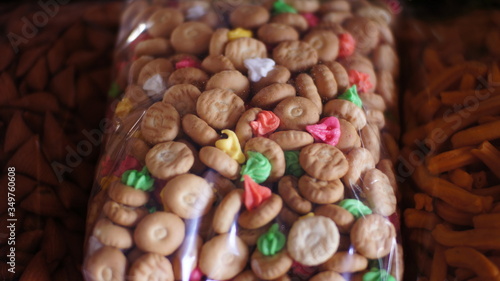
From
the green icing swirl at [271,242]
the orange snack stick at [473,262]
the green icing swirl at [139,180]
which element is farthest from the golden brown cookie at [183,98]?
the orange snack stick at [473,262]

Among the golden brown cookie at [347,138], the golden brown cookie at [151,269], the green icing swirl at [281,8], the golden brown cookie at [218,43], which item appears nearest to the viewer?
the golden brown cookie at [151,269]

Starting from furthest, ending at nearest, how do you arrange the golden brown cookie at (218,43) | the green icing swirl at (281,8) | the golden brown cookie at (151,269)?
the green icing swirl at (281,8) → the golden brown cookie at (218,43) → the golden brown cookie at (151,269)

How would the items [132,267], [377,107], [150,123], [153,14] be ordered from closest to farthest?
[132,267] < [150,123] < [377,107] < [153,14]

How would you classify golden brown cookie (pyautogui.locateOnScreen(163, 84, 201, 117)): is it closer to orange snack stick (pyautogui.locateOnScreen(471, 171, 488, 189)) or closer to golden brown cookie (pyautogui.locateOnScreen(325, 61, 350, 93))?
golden brown cookie (pyautogui.locateOnScreen(325, 61, 350, 93))

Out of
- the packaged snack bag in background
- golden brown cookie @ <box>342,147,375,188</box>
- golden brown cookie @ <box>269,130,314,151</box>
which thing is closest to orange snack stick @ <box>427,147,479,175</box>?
golden brown cookie @ <box>342,147,375,188</box>

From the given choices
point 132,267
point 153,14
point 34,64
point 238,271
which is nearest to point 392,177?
point 238,271

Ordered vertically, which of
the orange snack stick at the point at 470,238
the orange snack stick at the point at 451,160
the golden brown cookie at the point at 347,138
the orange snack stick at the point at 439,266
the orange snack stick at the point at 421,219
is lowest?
the orange snack stick at the point at 439,266

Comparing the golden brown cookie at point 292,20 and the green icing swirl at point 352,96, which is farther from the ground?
the golden brown cookie at point 292,20

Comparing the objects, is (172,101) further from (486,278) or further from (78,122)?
(486,278)

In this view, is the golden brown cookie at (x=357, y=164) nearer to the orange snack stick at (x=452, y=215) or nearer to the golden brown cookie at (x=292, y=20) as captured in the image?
the orange snack stick at (x=452, y=215)
